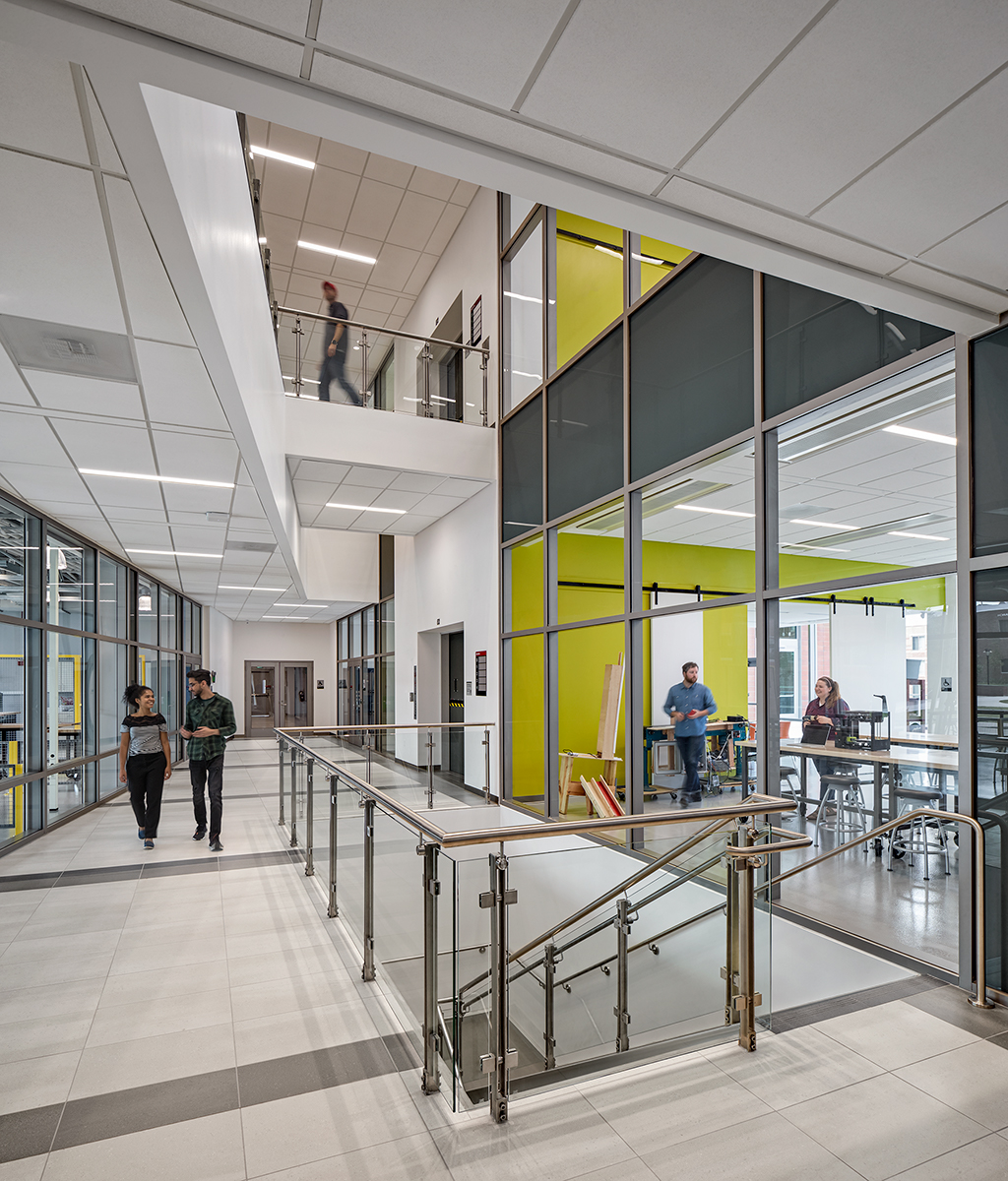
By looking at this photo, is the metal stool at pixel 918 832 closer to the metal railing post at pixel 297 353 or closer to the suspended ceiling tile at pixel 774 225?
the suspended ceiling tile at pixel 774 225

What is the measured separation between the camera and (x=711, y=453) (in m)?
5.25

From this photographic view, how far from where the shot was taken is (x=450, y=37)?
71.8 inches

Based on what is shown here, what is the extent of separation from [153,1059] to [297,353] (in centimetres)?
684

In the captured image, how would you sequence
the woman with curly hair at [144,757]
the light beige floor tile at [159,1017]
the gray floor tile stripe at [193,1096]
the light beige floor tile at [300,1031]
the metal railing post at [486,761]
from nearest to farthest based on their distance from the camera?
the gray floor tile stripe at [193,1096] → the light beige floor tile at [300,1031] → the light beige floor tile at [159,1017] → the woman with curly hair at [144,757] → the metal railing post at [486,761]

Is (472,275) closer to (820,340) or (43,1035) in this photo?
(820,340)

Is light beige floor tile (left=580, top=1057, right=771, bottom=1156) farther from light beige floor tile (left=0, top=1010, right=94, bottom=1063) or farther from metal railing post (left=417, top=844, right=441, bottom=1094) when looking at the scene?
light beige floor tile (left=0, top=1010, right=94, bottom=1063)

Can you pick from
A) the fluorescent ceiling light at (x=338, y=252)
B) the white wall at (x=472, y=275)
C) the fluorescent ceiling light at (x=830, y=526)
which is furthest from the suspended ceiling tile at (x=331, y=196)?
the fluorescent ceiling light at (x=830, y=526)

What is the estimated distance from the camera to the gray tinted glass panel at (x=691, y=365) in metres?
5.03

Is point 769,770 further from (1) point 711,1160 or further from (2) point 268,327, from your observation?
(2) point 268,327

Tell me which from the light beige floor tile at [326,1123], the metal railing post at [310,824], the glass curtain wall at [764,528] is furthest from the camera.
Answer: the metal railing post at [310,824]

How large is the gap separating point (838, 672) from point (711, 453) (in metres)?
1.78

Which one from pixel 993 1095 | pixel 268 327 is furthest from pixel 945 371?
pixel 268 327

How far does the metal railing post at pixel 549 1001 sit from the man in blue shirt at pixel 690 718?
374 centimetres

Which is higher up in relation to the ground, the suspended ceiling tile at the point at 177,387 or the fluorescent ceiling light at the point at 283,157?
the fluorescent ceiling light at the point at 283,157
